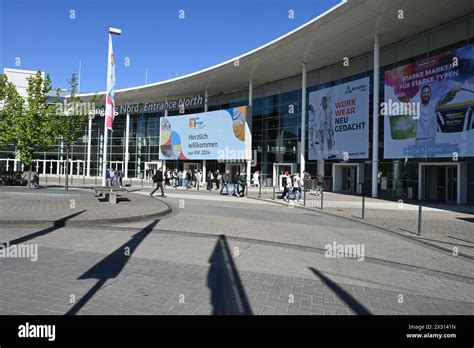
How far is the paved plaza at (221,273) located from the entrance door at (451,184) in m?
14.1

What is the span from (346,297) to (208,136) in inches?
1340

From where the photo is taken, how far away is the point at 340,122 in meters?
27.9

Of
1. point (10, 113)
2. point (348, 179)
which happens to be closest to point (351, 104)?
point (348, 179)

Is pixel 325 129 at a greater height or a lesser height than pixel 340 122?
lesser

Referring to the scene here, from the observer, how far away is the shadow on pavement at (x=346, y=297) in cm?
435

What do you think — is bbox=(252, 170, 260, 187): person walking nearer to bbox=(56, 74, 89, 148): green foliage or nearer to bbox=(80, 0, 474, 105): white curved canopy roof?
bbox=(80, 0, 474, 105): white curved canopy roof

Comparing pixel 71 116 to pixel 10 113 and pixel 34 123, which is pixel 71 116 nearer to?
pixel 34 123

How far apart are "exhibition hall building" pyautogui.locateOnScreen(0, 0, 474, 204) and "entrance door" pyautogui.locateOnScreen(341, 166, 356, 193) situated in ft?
0.27

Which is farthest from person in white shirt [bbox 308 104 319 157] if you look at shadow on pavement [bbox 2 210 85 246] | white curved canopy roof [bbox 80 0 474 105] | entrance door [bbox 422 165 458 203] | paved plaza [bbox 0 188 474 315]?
shadow on pavement [bbox 2 210 85 246]

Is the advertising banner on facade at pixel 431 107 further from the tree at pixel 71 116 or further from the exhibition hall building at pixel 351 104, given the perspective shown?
the tree at pixel 71 116
